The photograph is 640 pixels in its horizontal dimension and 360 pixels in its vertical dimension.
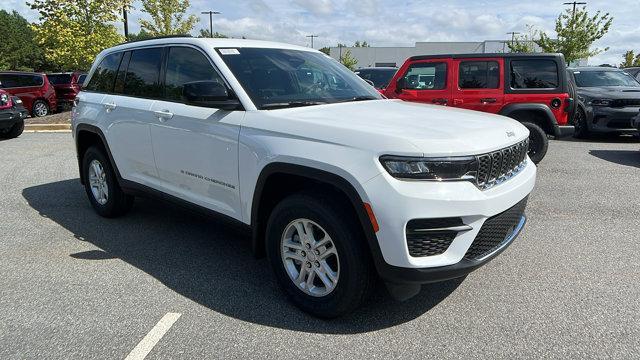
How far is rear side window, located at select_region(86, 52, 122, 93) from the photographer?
4903 mm

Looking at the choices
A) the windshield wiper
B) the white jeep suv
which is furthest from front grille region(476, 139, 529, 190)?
the windshield wiper

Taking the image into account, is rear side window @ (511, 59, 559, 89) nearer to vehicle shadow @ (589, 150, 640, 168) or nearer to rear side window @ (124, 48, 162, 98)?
vehicle shadow @ (589, 150, 640, 168)

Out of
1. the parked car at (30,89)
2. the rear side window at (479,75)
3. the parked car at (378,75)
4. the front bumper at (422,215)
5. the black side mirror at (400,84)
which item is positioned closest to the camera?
the front bumper at (422,215)

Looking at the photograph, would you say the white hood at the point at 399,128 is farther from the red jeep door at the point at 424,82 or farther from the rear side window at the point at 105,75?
the red jeep door at the point at 424,82

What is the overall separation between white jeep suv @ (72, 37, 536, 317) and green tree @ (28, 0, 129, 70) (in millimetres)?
13996

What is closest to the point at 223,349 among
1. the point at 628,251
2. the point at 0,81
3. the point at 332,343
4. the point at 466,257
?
the point at 332,343

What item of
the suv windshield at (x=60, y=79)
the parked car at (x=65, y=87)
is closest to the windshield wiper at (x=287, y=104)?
the parked car at (x=65, y=87)

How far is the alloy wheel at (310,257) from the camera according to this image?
295 cm

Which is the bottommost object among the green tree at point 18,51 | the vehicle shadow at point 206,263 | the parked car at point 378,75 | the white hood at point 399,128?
the vehicle shadow at point 206,263

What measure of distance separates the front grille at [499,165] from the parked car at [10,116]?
11.7 m

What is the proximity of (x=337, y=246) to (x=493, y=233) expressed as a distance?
0.95 m

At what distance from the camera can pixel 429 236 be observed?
8.49 ft

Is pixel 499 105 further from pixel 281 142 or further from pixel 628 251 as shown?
pixel 281 142

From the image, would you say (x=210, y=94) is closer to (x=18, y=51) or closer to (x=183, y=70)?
(x=183, y=70)
